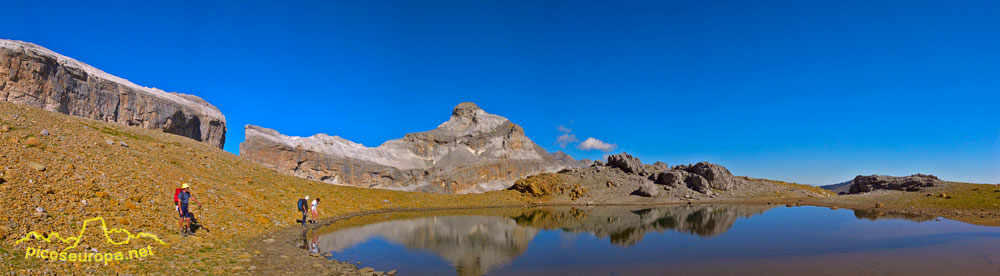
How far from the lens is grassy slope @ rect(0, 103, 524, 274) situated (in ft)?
40.1

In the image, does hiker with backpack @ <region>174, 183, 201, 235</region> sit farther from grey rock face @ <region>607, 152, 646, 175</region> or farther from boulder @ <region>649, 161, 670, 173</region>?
boulder @ <region>649, 161, 670, 173</region>

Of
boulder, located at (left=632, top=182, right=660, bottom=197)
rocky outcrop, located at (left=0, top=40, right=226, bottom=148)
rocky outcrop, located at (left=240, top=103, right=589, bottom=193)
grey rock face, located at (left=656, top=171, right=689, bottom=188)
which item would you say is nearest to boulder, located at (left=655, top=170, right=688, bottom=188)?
grey rock face, located at (left=656, top=171, right=689, bottom=188)

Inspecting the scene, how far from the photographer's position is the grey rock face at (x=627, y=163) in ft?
248

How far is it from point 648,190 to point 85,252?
63459 millimetres

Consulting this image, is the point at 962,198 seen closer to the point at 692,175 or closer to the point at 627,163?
the point at 692,175

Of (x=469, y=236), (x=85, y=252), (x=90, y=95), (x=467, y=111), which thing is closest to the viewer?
(x=85, y=252)

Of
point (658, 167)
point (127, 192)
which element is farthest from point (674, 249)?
point (658, 167)

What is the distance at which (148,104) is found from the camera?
50.0 m

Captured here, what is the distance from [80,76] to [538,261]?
54.0 m

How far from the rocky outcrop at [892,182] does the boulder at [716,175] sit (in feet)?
70.4

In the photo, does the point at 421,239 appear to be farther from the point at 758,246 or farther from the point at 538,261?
the point at 758,246

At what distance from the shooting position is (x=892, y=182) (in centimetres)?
6325

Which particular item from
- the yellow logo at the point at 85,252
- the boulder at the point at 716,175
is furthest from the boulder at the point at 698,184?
the yellow logo at the point at 85,252

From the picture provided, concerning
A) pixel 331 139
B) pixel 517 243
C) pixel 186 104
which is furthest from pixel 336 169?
pixel 517 243
